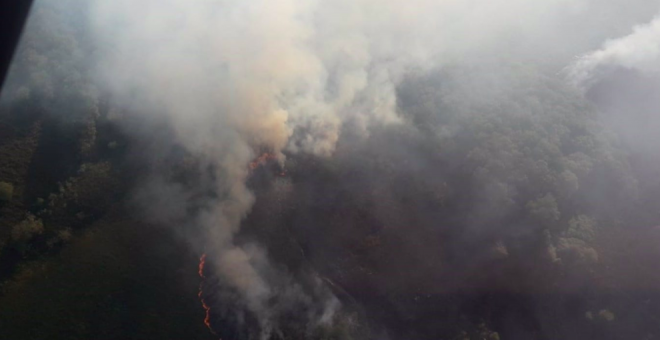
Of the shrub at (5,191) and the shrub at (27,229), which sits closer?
the shrub at (27,229)

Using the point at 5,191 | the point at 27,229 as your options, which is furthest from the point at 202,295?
the point at 5,191

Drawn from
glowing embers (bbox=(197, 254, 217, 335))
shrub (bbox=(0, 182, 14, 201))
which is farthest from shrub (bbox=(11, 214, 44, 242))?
glowing embers (bbox=(197, 254, 217, 335))

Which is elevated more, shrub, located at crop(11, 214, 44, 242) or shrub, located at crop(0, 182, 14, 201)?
shrub, located at crop(0, 182, 14, 201)

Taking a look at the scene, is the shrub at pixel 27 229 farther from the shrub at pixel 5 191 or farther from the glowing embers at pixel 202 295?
the glowing embers at pixel 202 295

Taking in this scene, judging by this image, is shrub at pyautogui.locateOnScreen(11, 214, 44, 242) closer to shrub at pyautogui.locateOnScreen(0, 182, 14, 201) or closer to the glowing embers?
shrub at pyautogui.locateOnScreen(0, 182, 14, 201)

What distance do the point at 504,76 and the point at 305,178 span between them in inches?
1544

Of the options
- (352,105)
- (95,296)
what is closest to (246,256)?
(95,296)

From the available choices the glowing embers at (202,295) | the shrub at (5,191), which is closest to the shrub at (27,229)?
the shrub at (5,191)

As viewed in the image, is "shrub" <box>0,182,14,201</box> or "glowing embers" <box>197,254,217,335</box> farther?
"shrub" <box>0,182,14,201</box>

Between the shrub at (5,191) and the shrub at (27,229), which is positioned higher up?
the shrub at (5,191)

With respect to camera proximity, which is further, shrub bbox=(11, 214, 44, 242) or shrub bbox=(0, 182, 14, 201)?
shrub bbox=(0, 182, 14, 201)

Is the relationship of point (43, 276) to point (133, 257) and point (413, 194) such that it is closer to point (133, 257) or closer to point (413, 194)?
point (133, 257)

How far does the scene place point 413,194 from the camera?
6328cm

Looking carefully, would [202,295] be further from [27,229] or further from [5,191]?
[5,191]
